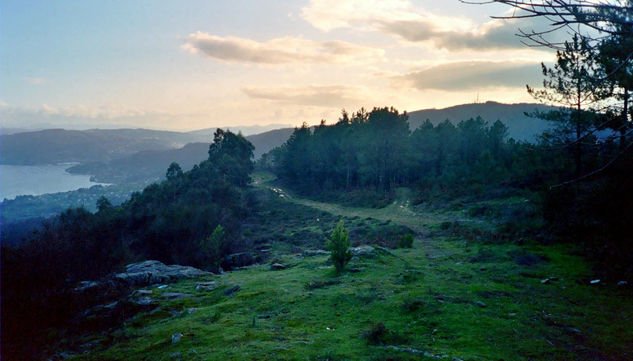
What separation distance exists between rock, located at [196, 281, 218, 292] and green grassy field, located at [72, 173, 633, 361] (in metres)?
0.34

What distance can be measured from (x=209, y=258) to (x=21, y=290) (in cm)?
1019

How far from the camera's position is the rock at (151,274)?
15.8 m

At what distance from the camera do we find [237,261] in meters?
23.1

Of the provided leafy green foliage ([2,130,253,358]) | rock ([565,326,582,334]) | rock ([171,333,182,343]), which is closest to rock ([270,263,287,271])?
leafy green foliage ([2,130,253,358])

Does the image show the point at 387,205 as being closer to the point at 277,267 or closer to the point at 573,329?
the point at 277,267

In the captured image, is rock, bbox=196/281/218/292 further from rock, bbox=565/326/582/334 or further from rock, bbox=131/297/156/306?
rock, bbox=565/326/582/334

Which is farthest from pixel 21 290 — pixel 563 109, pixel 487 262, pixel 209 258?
pixel 563 109

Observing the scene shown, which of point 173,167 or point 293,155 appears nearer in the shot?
point 173,167

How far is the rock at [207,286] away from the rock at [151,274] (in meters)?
2.04

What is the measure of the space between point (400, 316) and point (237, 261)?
52.0 feet

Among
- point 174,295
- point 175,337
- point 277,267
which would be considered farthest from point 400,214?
point 175,337

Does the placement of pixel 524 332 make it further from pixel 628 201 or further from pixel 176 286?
pixel 176 286

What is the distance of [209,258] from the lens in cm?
2306

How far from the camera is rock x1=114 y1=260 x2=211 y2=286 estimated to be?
51.9ft
